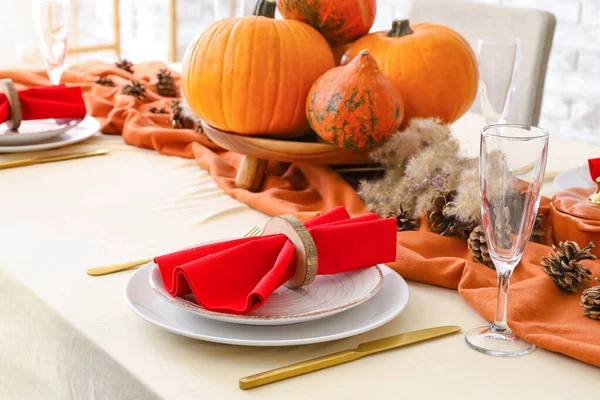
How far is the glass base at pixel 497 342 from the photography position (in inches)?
25.4

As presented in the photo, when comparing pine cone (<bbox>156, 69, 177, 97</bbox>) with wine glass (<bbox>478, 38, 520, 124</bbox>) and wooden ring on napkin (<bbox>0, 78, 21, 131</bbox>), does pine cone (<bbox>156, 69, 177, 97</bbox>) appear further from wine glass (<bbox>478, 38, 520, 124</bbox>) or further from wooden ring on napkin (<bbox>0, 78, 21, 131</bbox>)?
wine glass (<bbox>478, 38, 520, 124</bbox>)

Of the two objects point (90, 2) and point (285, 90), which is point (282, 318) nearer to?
point (285, 90)

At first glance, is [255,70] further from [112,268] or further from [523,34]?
[523,34]

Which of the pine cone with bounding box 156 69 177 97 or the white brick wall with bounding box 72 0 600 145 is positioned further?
the white brick wall with bounding box 72 0 600 145

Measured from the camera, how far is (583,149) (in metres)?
1.35

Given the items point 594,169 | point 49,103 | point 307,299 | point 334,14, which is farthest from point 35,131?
point 594,169

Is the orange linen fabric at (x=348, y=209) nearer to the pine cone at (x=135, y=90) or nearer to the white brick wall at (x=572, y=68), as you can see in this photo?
the pine cone at (x=135, y=90)

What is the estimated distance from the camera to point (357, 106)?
99 centimetres

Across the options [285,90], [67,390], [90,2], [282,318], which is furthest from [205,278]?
[90,2]

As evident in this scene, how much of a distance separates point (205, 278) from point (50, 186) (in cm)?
55

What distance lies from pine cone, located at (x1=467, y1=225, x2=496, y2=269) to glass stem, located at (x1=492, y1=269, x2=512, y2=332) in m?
0.14

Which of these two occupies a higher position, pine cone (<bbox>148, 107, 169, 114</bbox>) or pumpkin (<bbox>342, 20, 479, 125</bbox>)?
pumpkin (<bbox>342, 20, 479, 125</bbox>)

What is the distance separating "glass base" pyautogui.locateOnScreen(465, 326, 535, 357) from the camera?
0.65 metres

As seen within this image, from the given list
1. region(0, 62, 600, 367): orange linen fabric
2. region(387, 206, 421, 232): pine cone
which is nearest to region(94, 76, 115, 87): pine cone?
region(0, 62, 600, 367): orange linen fabric
